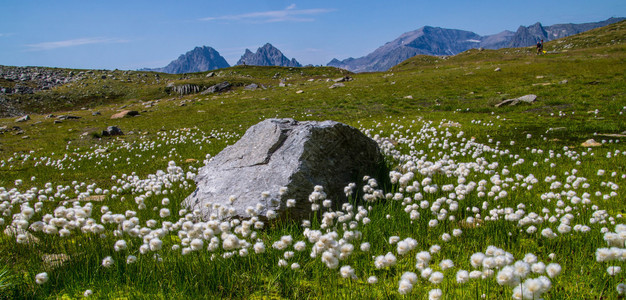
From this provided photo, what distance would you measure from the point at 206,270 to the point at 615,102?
71.9ft

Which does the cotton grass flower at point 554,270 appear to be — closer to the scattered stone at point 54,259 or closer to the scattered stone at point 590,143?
the scattered stone at point 54,259

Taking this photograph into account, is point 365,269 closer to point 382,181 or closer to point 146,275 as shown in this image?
point 146,275

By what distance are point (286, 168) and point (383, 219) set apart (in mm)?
2218

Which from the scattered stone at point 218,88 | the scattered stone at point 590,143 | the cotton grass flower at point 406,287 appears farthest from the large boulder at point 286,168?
the scattered stone at point 218,88

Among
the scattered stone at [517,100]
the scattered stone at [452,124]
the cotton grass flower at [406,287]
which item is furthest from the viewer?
the scattered stone at [517,100]

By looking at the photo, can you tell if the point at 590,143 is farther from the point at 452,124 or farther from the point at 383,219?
the point at 383,219

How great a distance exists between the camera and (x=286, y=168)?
6.88 metres

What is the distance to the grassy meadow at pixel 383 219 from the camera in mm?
3760

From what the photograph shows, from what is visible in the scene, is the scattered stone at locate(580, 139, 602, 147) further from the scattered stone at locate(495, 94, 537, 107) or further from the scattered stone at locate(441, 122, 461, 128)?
the scattered stone at locate(495, 94, 537, 107)

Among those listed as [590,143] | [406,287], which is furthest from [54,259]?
[590,143]

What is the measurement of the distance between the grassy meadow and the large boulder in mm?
414

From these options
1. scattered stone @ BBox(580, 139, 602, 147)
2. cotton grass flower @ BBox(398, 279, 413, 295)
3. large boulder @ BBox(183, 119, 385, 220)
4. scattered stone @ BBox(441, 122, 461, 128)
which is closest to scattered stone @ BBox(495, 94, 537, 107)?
scattered stone @ BBox(441, 122, 461, 128)

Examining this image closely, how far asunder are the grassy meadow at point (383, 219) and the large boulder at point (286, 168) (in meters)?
0.41

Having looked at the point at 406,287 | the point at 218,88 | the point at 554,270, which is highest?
the point at 218,88
